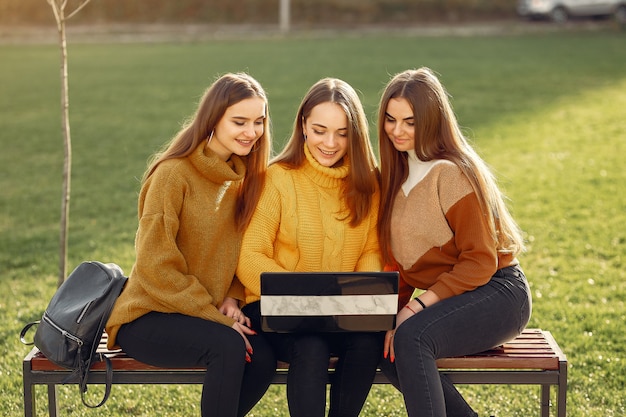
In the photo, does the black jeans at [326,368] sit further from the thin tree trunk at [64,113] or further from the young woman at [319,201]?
the thin tree trunk at [64,113]

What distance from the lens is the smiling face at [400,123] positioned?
3.19 metres

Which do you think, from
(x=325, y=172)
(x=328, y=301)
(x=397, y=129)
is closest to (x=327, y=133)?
(x=325, y=172)

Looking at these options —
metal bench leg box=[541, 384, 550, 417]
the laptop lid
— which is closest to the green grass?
metal bench leg box=[541, 384, 550, 417]

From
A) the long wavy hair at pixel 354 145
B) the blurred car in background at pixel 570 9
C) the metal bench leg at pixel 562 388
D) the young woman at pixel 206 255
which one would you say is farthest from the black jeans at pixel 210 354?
the blurred car in background at pixel 570 9

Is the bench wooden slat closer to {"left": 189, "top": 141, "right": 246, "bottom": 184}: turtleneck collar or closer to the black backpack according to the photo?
the black backpack

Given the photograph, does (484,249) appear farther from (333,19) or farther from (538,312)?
(333,19)

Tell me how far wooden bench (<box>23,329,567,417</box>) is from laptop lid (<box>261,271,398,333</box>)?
0.24 metres

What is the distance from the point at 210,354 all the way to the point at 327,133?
3.05 feet

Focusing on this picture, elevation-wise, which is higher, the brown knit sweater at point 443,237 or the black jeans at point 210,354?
the brown knit sweater at point 443,237

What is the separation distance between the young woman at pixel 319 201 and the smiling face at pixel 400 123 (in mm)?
115

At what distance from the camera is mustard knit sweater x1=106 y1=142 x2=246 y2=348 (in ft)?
10.0

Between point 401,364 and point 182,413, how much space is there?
4.32ft

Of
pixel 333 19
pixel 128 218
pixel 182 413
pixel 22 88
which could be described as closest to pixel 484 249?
pixel 182 413

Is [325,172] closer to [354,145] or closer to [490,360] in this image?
[354,145]
